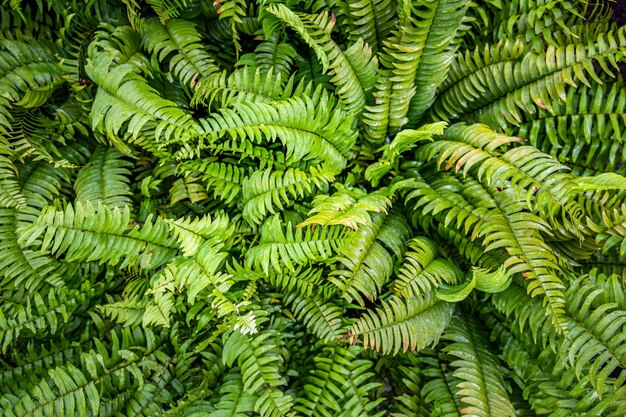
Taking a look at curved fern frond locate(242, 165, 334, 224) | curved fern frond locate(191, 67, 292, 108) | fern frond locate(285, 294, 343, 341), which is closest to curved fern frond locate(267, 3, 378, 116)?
curved fern frond locate(191, 67, 292, 108)

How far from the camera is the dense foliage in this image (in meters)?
2.43

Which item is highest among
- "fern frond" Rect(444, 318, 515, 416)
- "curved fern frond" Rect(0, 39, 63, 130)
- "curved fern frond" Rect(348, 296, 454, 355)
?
"curved fern frond" Rect(0, 39, 63, 130)

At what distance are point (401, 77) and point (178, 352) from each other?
2257 millimetres

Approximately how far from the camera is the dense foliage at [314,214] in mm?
2434

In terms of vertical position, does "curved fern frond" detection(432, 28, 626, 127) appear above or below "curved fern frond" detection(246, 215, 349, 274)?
above

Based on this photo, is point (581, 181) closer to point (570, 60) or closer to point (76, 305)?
point (570, 60)

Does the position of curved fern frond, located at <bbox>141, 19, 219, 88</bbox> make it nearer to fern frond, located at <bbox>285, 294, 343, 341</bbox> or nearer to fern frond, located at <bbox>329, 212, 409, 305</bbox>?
fern frond, located at <bbox>329, 212, 409, 305</bbox>

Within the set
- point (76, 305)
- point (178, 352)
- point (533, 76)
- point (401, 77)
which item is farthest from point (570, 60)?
point (76, 305)

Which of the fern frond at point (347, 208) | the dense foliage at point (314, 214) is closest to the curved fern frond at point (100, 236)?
the dense foliage at point (314, 214)

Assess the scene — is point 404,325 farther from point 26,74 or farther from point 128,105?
point 26,74

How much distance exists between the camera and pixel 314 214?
9.02 ft

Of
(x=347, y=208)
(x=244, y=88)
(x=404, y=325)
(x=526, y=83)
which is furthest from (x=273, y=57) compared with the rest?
(x=404, y=325)

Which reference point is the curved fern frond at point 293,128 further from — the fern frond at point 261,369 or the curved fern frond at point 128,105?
the fern frond at point 261,369

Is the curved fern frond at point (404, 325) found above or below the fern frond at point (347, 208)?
below
